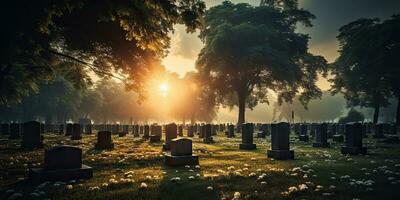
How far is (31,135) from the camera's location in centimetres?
2055

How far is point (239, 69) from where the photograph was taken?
1929 inches

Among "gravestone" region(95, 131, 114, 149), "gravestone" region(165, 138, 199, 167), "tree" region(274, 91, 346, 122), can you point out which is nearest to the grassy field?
"gravestone" region(165, 138, 199, 167)

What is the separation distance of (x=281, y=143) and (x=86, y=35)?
1416cm

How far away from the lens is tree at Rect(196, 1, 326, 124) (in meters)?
45.8

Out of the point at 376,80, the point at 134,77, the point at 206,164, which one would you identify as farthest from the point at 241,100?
the point at 206,164

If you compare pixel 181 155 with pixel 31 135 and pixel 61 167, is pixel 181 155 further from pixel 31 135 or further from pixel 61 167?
pixel 31 135

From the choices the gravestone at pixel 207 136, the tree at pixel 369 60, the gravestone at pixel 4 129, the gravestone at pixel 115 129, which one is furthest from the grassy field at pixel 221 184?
the tree at pixel 369 60

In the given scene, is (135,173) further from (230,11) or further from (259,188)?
(230,11)

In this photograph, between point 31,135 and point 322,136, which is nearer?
point 31,135

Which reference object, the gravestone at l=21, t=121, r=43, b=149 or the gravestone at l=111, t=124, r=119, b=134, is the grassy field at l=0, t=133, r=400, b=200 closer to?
the gravestone at l=21, t=121, r=43, b=149

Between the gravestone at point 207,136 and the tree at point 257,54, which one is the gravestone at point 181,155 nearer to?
the gravestone at point 207,136

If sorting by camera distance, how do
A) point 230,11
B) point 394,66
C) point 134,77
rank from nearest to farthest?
1. point 134,77
2. point 394,66
3. point 230,11

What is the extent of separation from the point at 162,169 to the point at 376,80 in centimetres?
4431

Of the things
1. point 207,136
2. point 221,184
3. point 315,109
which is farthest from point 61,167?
point 315,109
